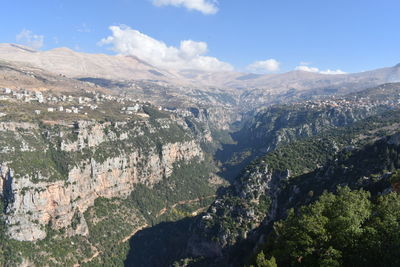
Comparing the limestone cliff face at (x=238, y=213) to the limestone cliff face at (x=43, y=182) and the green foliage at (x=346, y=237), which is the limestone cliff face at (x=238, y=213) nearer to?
the limestone cliff face at (x=43, y=182)

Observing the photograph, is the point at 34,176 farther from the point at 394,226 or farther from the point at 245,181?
the point at 394,226

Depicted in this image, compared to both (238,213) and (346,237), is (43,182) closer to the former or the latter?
(238,213)

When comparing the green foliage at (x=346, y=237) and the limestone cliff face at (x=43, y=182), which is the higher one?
the green foliage at (x=346, y=237)

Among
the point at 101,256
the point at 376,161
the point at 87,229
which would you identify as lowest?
the point at 101,256

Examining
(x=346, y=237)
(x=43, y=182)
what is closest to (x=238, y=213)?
(x=43, y=182)

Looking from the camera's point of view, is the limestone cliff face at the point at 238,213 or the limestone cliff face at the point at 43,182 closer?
the limestone cliff face at the point at 238,213

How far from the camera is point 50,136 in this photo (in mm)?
193500

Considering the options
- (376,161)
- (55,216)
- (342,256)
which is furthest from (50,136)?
(342,256)

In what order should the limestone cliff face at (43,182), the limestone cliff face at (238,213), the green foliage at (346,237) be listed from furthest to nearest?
the limestone cliff face at (43,182), the limestone cliff face at (238,213), the green foliage at (346,237)

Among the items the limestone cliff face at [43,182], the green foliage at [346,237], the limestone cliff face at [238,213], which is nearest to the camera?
the green foliage at [346,237]

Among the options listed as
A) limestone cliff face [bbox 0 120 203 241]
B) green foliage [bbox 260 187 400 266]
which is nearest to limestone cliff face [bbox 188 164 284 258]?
limestone cliff face [bbox 0 120 203 241]

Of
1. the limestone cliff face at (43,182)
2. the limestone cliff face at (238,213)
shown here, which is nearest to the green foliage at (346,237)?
the limestone cliff face at (238,213)

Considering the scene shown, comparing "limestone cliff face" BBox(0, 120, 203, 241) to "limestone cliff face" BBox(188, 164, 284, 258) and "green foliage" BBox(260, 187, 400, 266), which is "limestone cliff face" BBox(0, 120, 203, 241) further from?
"green foliage" BBox(260, 187, 400, 266)

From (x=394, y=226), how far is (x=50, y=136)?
191 m
